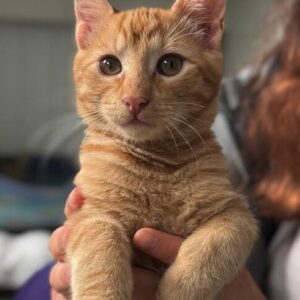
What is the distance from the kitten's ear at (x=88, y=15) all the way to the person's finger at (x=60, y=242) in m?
0.32

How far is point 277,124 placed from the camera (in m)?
1.38

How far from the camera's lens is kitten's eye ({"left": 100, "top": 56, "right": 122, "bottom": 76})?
2.83 ft

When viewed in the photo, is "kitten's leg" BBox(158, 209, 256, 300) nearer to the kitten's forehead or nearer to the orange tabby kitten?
the orange tabby kitten

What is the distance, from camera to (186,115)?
0.86 m

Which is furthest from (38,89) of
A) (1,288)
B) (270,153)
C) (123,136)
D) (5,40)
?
(123,136)

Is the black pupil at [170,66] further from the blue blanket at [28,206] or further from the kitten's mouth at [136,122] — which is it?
the blue blanket at [28,206]

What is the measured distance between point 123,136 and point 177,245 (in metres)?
0.19

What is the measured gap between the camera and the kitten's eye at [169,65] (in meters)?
0.85

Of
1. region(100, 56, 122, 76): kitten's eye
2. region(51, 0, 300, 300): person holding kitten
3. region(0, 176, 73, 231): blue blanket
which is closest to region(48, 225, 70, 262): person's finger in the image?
region(100, 56, 122, 76): kitten's eye

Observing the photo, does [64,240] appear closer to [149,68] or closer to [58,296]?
[58,296]

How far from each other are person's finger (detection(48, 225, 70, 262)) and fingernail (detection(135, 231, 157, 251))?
0.47 feet

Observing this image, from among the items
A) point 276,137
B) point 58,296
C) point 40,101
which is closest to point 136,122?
point 58,296

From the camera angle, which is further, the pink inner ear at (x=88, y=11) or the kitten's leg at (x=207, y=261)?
the pink inner ear at (x=88, y=11)

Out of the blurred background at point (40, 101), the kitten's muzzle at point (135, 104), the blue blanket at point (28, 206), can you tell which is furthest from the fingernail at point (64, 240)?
the blue blanket at point (28, 206)
